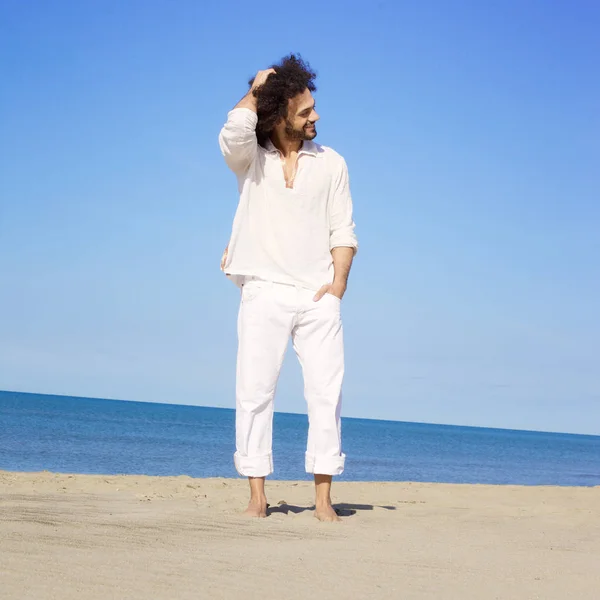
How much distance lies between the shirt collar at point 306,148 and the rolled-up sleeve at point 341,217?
0.16 m

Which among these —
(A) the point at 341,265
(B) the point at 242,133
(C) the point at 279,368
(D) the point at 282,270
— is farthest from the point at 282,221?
(C) the point at 279,368

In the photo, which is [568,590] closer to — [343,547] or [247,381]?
[343,547]

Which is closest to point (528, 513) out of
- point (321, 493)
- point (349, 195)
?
point (321, 493)

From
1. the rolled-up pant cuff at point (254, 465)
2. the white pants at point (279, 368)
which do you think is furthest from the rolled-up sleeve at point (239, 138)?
the rolled-up pant cuff at point (254, 465)

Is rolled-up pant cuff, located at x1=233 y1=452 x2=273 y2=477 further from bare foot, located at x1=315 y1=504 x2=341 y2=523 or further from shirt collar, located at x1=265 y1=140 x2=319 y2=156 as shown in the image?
shirt collar, located at x1=265 y1=140 x2=319 y2=156

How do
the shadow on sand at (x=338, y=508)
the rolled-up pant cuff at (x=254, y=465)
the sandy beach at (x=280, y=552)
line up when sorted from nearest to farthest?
the sandy beach at (x=280, y=552)
the rolled-up pant cuff at (x=254, y=465)
the shadow on sand at (x=338, y=508)

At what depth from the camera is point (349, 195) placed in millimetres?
4270

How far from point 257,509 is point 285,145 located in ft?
6.02

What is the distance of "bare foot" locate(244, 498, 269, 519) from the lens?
3861 mm

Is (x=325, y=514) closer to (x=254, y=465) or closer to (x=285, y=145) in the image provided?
(x=254, y=465)

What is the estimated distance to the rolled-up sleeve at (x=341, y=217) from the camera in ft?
13.7

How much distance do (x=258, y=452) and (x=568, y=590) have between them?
1.86 m

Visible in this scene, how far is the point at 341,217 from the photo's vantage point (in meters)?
4.21

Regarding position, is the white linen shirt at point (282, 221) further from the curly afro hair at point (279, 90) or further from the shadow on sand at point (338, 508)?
the shadow on sand at point (338, 508)
